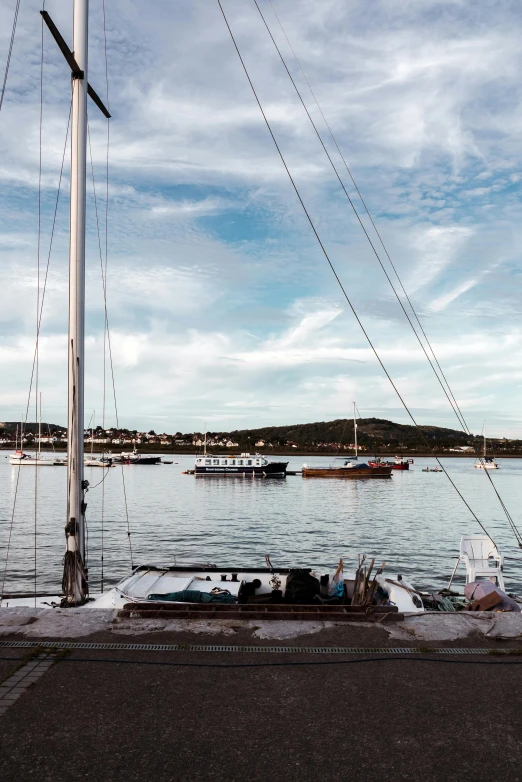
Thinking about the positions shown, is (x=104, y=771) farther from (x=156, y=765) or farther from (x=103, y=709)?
(x=103, y=709)

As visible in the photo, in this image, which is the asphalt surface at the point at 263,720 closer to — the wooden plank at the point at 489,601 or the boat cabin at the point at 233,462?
the wooden plank at the point at 489,601

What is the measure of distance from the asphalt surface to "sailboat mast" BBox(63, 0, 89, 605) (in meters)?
2.86

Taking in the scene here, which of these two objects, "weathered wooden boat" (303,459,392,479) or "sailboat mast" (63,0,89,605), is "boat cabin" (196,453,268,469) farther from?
"sailboat mast" (63,0,89,605)

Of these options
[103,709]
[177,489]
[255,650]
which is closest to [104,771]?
[103,709]

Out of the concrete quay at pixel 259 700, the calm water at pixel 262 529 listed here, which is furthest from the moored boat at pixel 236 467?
the concrete quay at pixel 259 700

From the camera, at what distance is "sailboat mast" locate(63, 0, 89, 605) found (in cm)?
838

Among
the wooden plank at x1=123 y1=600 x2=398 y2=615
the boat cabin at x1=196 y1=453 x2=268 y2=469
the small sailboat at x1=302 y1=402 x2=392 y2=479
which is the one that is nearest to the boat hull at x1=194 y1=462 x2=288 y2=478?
the boat cabin at x1=196 y1=453 x2=268 y2=469

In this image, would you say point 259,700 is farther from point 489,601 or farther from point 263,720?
point 489,601

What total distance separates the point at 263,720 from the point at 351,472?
89.3 metres

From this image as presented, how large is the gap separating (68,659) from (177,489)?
69.3 meters

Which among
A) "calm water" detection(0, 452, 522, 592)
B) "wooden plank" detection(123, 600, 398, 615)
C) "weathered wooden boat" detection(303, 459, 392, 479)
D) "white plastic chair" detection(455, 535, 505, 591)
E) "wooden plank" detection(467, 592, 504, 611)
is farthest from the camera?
"weathered wooden boat" detection(303, 459, 392, 479)

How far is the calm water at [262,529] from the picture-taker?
85.4 ft

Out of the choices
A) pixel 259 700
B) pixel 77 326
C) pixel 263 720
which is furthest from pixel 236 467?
pixel 263 720

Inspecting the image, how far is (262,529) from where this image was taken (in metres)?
38.5
